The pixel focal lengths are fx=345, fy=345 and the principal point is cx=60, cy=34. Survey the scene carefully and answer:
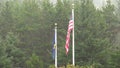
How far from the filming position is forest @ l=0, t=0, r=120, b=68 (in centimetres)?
3831

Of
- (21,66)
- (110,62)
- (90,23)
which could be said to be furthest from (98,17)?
(21,66)

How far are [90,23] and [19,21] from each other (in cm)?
1176

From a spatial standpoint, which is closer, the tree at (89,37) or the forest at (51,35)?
the forest at (51,35)

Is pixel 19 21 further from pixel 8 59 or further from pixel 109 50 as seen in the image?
pixel 109 50

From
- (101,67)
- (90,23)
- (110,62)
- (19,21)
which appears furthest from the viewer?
(19,21)

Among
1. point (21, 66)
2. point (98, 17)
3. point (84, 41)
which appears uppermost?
point (98, 17)

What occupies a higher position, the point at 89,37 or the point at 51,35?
the point at 51,35

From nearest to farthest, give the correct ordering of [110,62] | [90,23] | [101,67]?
[110,62], [101,67], [90,23]

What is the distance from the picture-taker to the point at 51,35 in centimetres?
4841

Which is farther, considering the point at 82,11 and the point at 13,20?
the point at 13,20

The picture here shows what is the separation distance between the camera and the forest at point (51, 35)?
126 ft

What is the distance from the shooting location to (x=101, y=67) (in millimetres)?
37844

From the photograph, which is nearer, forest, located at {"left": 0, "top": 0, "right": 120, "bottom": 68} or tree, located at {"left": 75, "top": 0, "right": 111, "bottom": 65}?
forest, located at {"left": 0, "top": 0, "right": 120, "bottom": 68}

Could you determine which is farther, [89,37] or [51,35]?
[51,35]
